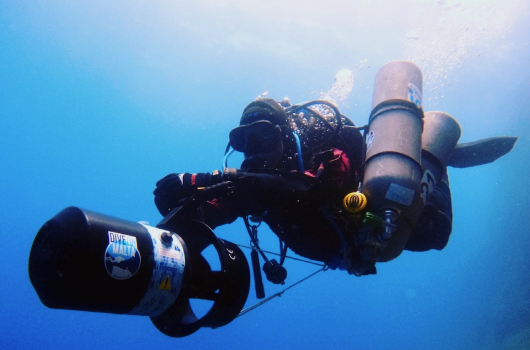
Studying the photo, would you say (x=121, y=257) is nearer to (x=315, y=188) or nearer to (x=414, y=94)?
(x=315, y=188)

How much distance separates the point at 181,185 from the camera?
7.20ft

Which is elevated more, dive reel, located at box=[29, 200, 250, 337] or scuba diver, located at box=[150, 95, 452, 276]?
scuba diver, located at box=[150, 95, 452, 276]

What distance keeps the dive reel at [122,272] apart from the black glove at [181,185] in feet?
1.32

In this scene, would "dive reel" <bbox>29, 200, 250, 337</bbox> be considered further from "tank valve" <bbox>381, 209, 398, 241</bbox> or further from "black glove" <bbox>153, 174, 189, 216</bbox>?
"tank valve" <bbox>381, 209, 398, 241</bbox>

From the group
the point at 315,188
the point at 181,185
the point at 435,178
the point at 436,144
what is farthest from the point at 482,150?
the point at 181,185

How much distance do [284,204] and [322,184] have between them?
0.34 metres

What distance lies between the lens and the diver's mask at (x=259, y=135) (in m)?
3.05

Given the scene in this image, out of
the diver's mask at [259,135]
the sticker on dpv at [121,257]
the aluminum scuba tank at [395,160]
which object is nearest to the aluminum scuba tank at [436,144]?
the aluminum scuba tank at [395,160]

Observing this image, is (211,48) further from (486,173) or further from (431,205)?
(486,173)

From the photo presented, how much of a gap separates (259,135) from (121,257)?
1862 mm

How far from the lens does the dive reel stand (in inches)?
52.1

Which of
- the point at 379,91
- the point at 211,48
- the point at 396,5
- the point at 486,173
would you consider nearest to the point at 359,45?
the point at 396,5

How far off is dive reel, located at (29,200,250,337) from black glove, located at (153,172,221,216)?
40cm

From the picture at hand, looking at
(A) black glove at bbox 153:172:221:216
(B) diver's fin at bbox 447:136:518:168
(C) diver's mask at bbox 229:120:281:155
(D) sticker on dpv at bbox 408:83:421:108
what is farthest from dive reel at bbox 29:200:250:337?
(B) diver's fin at bbox 447:136:518:168
